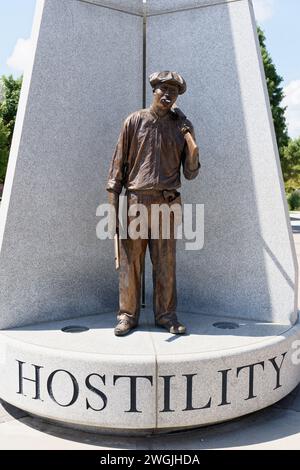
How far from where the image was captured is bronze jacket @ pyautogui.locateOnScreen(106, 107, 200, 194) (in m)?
4.07

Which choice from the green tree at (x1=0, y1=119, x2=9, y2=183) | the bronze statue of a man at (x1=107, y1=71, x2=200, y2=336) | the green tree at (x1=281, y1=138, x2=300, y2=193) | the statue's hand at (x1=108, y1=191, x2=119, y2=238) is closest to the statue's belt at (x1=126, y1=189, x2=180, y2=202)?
the bronze statue of a man at (x1=107, y1=71, x2=200, y2=336)

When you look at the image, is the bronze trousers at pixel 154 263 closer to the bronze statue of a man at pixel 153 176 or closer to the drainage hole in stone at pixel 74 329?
the bronze statue of a man at pixel 153 176

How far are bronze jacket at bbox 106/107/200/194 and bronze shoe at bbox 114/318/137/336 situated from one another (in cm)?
114

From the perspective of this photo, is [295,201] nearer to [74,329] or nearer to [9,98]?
[9,98]

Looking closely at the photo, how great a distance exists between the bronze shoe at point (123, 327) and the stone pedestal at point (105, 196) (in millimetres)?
92

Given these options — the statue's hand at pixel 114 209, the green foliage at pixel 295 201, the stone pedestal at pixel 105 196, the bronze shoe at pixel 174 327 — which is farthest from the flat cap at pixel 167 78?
the green foliage at pixel 295 201

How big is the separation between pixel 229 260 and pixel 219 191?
28.4 inches

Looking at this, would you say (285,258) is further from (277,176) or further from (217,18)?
(217,18)

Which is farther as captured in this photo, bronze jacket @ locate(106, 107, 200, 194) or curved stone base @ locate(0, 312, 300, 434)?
bronze jacket @ locate(106, 107, 200, 194)

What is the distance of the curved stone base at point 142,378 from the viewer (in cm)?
347

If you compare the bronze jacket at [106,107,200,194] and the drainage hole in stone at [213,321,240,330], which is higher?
the bronze jacket at [106,107,200,194]

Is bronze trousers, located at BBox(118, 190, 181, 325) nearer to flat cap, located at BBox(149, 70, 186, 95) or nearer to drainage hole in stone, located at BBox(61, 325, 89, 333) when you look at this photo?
drainage hole in stone, located at BBox(61, 325, 89, 333)

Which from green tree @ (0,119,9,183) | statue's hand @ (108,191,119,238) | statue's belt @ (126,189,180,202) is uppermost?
green tree @ (0,119,9,183)

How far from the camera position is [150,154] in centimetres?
407
